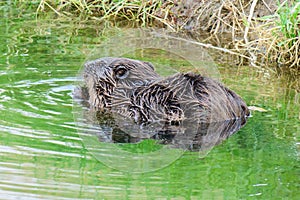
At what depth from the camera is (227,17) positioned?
8.52 metres

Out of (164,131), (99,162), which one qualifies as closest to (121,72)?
(164,131)

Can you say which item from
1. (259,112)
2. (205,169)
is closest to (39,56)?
(259,112)

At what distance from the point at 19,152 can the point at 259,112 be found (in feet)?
6.44

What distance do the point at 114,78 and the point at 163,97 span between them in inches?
17.7

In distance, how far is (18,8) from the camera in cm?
957

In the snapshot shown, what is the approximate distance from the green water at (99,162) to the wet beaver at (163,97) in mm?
232

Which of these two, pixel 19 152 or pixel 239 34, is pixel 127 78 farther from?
pixel 239 34

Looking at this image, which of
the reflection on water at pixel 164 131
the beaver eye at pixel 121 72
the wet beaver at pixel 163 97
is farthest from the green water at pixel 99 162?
the beaver eye at pixel 121 72

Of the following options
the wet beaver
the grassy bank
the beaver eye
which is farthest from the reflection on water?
the grassy bank

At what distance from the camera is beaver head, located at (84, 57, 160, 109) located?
18.4ft

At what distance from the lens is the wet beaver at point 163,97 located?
5402 millimetres

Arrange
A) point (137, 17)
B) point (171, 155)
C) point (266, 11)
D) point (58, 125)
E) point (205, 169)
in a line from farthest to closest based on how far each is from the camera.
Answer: point (137, 17)
point (266, 11)
point (58, 125)
point (171, 155)
point (205, 169)

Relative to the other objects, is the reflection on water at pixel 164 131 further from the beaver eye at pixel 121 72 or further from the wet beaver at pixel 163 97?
the beaver eye at pixel 121 72

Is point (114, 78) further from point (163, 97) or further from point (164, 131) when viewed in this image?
point (164, 131)
